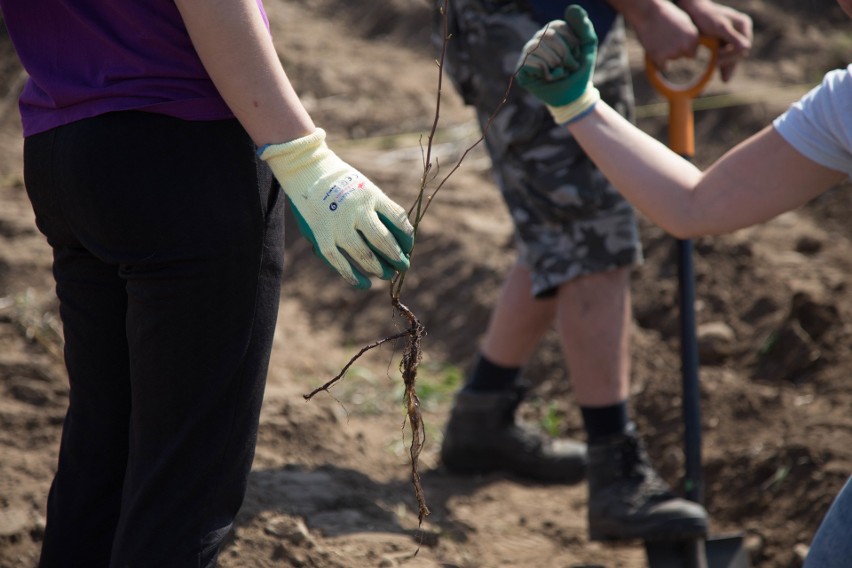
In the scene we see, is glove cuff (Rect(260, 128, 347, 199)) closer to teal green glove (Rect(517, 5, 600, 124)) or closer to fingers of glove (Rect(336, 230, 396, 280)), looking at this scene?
fingers of glove (Rect(336, 230, 396, 280))

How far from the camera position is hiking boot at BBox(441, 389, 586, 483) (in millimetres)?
2990

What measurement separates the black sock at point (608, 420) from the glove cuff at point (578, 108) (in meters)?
0.88

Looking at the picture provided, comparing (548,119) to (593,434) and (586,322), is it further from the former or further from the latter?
(593,434)

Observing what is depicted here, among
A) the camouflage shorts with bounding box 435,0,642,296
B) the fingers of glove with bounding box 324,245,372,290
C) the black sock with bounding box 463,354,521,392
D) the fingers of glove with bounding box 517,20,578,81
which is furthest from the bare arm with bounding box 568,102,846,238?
the black sock with bounding box 463,354,521,392

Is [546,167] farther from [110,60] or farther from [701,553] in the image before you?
[110,60]

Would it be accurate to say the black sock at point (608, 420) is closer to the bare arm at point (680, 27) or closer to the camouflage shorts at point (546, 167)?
the camouflage shorts at point (546, 167)

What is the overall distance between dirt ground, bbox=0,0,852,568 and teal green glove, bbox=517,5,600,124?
0.80 meters

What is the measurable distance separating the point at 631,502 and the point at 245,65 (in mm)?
1575

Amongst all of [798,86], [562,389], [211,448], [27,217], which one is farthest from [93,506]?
[798,86]

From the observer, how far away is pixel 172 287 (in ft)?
4.82

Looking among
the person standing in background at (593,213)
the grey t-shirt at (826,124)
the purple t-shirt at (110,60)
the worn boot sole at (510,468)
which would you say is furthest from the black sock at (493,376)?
the purple t-shirt at (110,60)

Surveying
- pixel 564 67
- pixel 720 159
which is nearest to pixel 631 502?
pixel 720 159

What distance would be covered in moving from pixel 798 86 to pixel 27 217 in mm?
3749

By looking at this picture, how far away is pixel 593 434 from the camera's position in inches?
102
